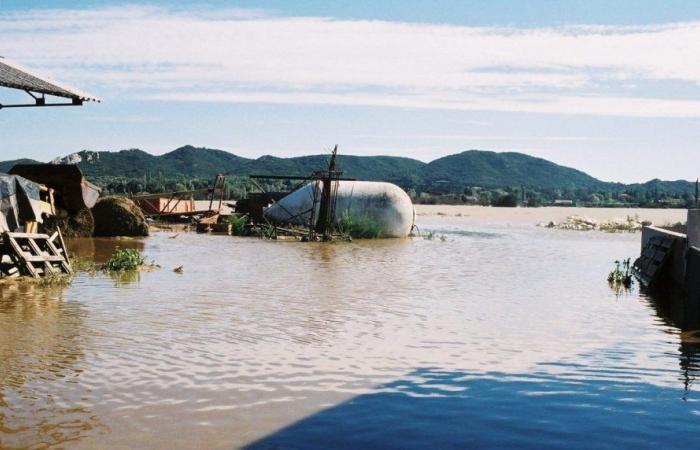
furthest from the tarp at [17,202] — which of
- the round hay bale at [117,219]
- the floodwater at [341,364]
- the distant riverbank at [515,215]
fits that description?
the distant riverbank at [515,215]

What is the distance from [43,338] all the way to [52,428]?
371 centimetres

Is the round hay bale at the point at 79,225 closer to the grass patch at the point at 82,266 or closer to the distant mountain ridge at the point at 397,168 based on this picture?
the grass patch at the point at 82,266

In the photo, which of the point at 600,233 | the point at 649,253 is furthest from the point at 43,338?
the point at 600,233

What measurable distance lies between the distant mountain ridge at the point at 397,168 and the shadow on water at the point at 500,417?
338 ft

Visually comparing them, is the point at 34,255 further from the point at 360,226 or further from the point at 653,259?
the point at 360,226

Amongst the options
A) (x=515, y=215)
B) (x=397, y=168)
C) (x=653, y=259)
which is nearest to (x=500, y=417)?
(x=653, y=259)

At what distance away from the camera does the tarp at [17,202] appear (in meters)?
16.0

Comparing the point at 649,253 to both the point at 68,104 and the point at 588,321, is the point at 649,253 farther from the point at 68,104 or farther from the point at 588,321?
the point at 68,104

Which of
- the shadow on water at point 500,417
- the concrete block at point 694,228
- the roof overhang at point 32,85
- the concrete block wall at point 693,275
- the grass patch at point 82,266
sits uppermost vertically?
the roof overhang at point 32,85

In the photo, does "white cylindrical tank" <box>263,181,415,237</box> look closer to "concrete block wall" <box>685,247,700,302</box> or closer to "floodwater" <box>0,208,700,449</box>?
"floodwater" <box>0,208,700,449</box>

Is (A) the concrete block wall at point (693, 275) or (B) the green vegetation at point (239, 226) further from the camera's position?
(B) the green vegetation at point (239, 226)

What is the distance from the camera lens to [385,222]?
32.8 meters

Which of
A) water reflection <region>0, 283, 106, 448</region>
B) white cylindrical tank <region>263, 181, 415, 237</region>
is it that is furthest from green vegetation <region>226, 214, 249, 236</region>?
water reflection <region>0, 283, 106, 448</region>

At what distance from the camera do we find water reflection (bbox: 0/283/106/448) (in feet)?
21.8
